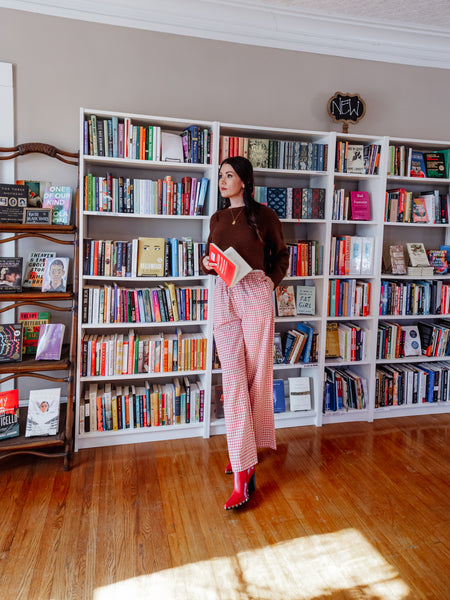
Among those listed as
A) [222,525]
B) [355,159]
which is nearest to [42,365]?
[222,525]

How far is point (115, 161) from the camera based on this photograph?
272 centimetres

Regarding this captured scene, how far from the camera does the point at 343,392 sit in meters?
3.34

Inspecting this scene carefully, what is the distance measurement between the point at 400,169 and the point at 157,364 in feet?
7.49

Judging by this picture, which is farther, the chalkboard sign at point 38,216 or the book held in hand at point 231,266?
the chalkboard sign at point 38,216

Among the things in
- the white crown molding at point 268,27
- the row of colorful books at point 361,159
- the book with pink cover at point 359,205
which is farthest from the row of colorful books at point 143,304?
the white crown molding at point 268,27

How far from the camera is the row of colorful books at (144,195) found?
2721mm

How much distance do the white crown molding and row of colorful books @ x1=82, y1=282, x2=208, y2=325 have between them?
5.79ft

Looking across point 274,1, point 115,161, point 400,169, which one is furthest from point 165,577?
point 274,1

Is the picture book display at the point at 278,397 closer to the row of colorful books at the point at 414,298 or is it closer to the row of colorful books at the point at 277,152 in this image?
the row of colorful books at the point at 414,298

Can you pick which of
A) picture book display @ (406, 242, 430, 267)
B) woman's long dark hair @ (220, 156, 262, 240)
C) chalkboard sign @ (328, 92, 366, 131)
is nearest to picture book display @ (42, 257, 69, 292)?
woman's long dark hair @ (220, 156, 262, 240)

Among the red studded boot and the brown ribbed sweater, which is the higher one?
the brown ribbed sweater

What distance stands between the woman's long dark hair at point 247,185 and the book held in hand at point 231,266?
0.25 meters

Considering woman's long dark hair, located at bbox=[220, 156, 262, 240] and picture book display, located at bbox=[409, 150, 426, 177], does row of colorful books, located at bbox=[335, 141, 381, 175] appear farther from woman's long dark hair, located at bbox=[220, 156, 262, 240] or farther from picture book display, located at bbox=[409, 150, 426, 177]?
woman's long dark hair, located at bbox=[220, 156, 262, 240]

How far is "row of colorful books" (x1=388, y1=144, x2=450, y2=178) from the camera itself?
10.8 feet
